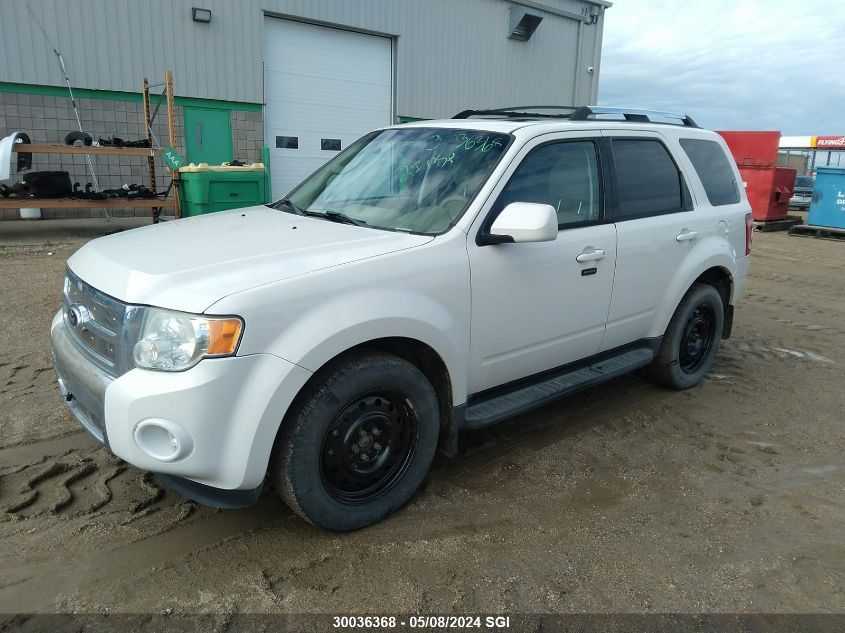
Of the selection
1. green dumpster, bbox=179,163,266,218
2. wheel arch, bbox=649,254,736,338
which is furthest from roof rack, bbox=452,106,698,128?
green dumpster, bbox=179,163,266,218

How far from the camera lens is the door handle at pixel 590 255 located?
354cm

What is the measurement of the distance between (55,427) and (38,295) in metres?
3.47

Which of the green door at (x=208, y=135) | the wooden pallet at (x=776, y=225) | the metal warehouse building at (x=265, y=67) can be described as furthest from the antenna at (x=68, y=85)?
the wooden pallet at (x=776, y=225)

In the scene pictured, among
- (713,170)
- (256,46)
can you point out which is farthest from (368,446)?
(256,46)

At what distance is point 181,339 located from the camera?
2.35 meters

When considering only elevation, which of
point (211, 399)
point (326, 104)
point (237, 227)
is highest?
point (326, 104)

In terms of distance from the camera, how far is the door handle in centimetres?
354

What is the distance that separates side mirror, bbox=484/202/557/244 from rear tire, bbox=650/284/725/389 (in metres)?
1.98

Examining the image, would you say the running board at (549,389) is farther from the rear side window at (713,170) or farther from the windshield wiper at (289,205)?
the windshield wiper at (289,205)

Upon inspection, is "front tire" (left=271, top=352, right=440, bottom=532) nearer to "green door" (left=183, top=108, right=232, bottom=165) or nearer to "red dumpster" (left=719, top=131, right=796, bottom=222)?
"green door" (left=183, top=108, right=232, bottom=165)

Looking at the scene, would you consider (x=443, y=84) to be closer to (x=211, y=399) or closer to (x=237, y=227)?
(x=237, y=227)

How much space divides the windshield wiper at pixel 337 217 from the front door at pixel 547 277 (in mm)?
633

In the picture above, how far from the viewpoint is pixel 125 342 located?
8.03 feet

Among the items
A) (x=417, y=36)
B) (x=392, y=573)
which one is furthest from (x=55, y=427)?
(x=417, y=36)
